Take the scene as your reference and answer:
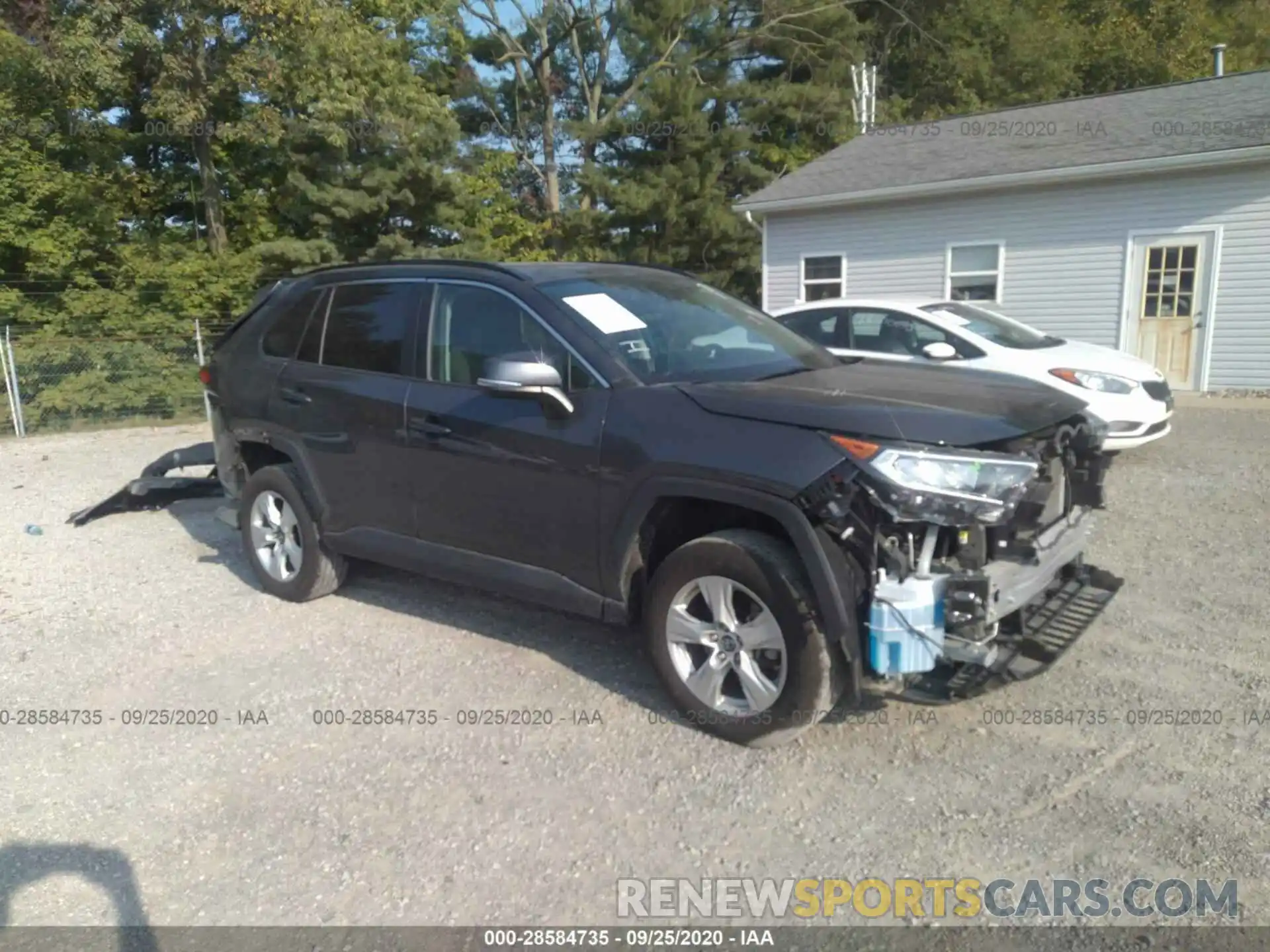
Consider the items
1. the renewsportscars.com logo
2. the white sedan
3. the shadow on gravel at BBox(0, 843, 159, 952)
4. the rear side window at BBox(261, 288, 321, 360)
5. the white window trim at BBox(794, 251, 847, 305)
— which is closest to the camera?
the renewsportscars.com logo

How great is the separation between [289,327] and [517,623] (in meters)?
2.21

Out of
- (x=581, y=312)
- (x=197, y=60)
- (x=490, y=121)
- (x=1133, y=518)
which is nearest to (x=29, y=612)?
(x=581, y=312)

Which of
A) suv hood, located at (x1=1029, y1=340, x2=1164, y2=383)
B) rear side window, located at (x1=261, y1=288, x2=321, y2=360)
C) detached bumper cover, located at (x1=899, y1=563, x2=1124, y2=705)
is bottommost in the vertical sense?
detached bumper cover, located at (x1=899, y1=563, x2=1124, y2=705)

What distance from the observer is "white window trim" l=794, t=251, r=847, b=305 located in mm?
16781

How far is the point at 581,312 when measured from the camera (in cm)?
416

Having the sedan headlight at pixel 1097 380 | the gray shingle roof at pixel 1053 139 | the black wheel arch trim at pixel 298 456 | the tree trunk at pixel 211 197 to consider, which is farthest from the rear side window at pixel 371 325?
the tree trunk at pixel 211 197

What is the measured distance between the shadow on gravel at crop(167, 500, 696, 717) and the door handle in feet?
3.75

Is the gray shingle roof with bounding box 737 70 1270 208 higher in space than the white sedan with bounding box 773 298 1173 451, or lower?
higher

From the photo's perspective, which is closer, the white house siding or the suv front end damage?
the suv front end damage

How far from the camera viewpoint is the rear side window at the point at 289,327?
543 cm

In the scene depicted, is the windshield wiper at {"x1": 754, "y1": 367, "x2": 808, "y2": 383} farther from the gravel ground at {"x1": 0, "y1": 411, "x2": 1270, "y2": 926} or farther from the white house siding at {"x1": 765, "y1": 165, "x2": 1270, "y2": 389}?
the white house siding at {"x1": 765, "y1": 165, "x2": 1270, "y2": 389}

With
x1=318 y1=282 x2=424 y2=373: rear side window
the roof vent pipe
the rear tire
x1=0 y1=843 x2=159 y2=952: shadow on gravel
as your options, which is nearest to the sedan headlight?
x1=318 y1=282 x2=424 y2=373: rear side window

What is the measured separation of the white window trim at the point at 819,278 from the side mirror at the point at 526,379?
13.2 metres

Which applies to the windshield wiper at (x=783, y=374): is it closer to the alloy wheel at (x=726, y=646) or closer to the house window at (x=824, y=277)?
the alloy wheel at (x=726, y=646)
